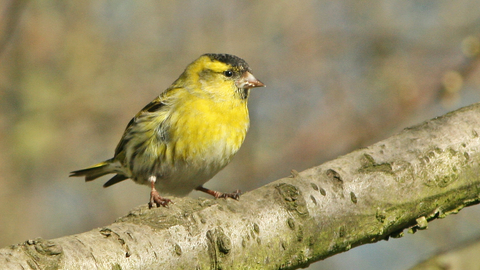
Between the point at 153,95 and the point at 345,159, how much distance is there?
570 centimetres

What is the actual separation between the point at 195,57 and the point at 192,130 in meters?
3.90

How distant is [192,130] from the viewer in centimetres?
435

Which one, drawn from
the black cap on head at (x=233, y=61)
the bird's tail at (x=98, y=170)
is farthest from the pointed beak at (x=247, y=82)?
the bird's tail at (x=98, y=170)

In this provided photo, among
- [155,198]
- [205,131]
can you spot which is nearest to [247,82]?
[205,131]

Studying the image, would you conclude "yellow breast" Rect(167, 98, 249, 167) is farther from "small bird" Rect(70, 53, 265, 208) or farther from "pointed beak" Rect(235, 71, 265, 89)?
"pointed beak" Rect(235, 71, 265, 89)

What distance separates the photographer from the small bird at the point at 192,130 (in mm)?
4375

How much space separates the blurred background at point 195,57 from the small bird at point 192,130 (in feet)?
8.05

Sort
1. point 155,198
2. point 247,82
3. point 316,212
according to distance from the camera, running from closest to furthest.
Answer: point 316,212 → point 155,198 → point 247,82

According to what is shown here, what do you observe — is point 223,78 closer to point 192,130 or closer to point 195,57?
point 192,130

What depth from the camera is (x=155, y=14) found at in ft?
27.5

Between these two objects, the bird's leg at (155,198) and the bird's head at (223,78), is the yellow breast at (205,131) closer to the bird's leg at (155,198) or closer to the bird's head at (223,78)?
the bird's head at (223,78)

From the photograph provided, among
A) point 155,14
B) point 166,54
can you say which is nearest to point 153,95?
point 166,54

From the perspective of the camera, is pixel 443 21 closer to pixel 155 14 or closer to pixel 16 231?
pixel 155 14

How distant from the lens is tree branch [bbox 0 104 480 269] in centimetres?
237
